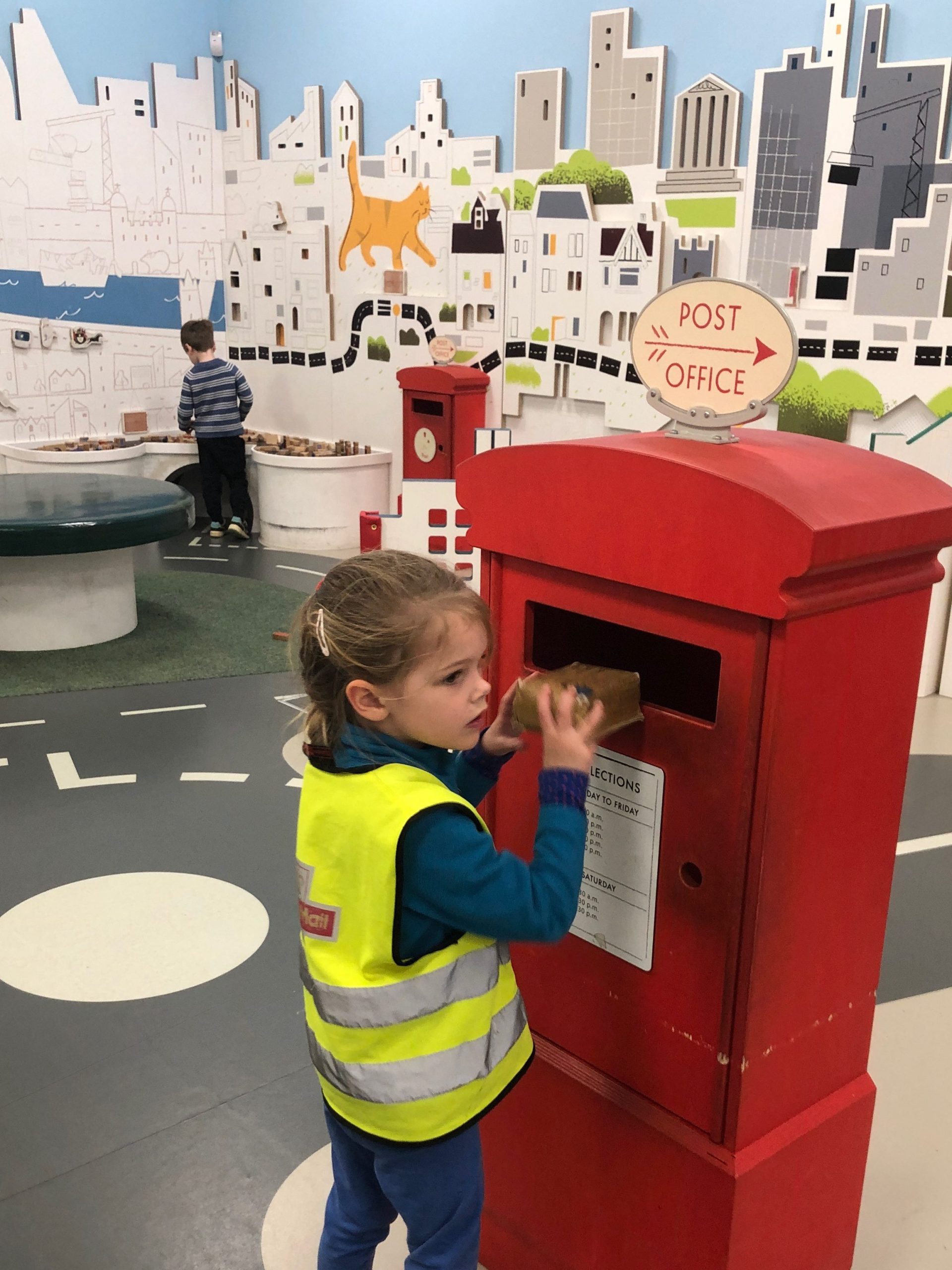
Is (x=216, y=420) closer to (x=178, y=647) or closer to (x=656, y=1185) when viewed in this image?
(x=178, y=647)

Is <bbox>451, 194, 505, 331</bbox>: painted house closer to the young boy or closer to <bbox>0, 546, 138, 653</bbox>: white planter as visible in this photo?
the young boy

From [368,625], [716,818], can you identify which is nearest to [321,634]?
[368,625]

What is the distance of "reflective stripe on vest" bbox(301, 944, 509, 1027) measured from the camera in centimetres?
133

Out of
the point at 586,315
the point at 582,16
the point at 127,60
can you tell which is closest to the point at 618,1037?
the point at 586,315

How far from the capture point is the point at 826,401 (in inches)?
192

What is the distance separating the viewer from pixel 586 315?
5.82m

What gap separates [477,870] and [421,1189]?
45 cm

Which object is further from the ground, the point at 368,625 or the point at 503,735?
the point at 368,625

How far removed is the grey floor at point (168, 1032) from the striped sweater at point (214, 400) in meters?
3.37

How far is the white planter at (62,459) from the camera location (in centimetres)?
708

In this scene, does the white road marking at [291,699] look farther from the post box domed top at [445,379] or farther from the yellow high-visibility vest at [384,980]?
the yellow high-visibility vest at [384,980]

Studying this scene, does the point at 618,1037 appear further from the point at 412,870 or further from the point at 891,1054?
the point at 891,1054

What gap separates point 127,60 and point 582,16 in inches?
133

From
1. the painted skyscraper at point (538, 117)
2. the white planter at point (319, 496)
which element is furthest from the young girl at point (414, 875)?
the white planter at point (319, 496)
